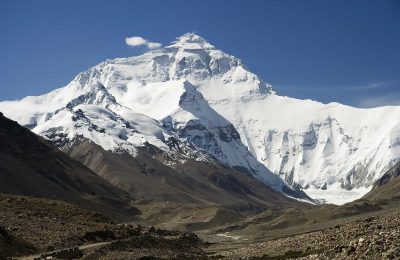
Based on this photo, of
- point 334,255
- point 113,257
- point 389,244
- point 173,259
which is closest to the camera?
point 389,244

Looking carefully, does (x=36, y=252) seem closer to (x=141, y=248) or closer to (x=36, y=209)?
(x=141, y=248)

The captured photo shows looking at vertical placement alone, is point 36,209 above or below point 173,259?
above

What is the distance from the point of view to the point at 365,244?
175 feet

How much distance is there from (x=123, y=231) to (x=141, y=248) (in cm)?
2180

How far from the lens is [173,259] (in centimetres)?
8469

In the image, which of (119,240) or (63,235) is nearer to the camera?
(119,240)

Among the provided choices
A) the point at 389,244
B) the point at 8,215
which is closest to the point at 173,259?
the point at 8,215

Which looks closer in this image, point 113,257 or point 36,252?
point 113,257

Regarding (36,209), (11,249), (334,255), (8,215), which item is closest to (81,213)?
(36,209)

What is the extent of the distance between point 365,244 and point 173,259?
117ft

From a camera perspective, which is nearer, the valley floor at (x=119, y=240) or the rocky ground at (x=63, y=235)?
the valley floor at (x=119, y=240)

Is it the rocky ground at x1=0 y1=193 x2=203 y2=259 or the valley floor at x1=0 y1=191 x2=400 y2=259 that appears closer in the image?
the valley floor at x1=0 y1=191 x2=400 y2=259

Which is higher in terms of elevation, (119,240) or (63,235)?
A: (63,235)

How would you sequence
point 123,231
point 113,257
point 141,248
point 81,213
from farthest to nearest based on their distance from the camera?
point 81,213 → point 123,231 → point 141,248 → point 113,257
